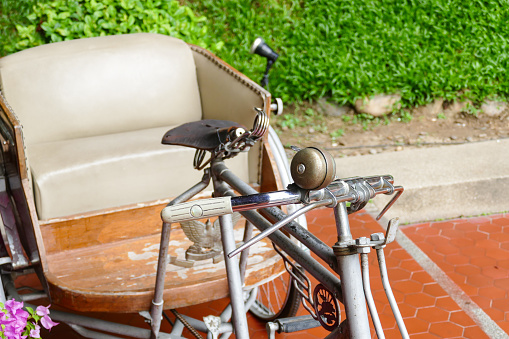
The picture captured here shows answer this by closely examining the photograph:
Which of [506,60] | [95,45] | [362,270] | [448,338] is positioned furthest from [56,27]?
[506,60]

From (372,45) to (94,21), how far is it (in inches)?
91.2

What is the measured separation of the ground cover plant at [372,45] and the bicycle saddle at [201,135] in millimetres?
2979

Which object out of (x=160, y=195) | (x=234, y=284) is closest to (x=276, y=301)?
(x=160, y=195)

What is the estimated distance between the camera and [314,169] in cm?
108

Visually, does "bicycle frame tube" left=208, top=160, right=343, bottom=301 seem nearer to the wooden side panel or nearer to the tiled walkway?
the wooden side panel

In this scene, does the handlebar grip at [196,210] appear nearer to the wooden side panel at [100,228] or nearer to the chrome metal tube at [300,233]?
the chrome metal tube at [300,233]

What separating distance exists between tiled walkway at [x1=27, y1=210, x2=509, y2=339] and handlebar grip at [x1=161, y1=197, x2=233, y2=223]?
1.43 m

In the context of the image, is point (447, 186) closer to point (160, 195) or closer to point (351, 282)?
point (160, 195)

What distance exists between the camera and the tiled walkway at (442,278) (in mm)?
2463

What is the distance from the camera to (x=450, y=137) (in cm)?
461

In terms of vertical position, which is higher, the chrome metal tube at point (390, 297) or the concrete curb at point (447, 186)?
the chrome metal tube at point (390, 297)

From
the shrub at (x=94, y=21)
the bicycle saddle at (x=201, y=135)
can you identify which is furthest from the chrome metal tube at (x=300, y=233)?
the shrub at (x=94, y=21)

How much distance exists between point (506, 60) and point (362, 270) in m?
4.28

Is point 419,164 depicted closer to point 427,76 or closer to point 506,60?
point 427,76
